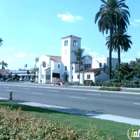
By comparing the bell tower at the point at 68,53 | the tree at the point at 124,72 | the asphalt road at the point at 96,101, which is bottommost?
the asphalt road at the point at 96,101

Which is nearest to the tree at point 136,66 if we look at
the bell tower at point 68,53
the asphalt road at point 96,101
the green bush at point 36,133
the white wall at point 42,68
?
the bell tower at point 68,53

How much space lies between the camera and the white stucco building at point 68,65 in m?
70.8

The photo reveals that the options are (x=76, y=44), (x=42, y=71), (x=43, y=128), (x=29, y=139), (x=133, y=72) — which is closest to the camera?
(x=29, y=139)

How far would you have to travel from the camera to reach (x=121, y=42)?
200 ft

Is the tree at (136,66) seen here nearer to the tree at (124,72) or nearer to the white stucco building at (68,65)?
the tree at (124,72)

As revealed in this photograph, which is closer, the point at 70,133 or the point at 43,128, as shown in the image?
the point at 70,133

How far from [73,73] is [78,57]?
5.92m

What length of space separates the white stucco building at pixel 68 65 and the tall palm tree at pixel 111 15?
1815 cm

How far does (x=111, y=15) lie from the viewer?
5081 centimetres

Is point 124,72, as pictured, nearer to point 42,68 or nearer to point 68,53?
point 68,53

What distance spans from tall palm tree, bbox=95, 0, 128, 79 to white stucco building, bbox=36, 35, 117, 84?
1815cm

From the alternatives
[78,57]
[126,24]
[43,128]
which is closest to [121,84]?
[126,24]

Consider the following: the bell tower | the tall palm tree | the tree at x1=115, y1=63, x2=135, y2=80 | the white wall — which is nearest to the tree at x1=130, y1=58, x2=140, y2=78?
the tree at x1=115, y1=63, x2=135, y2=80

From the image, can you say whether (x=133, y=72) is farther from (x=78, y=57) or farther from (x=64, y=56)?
(x=64, y=56)
